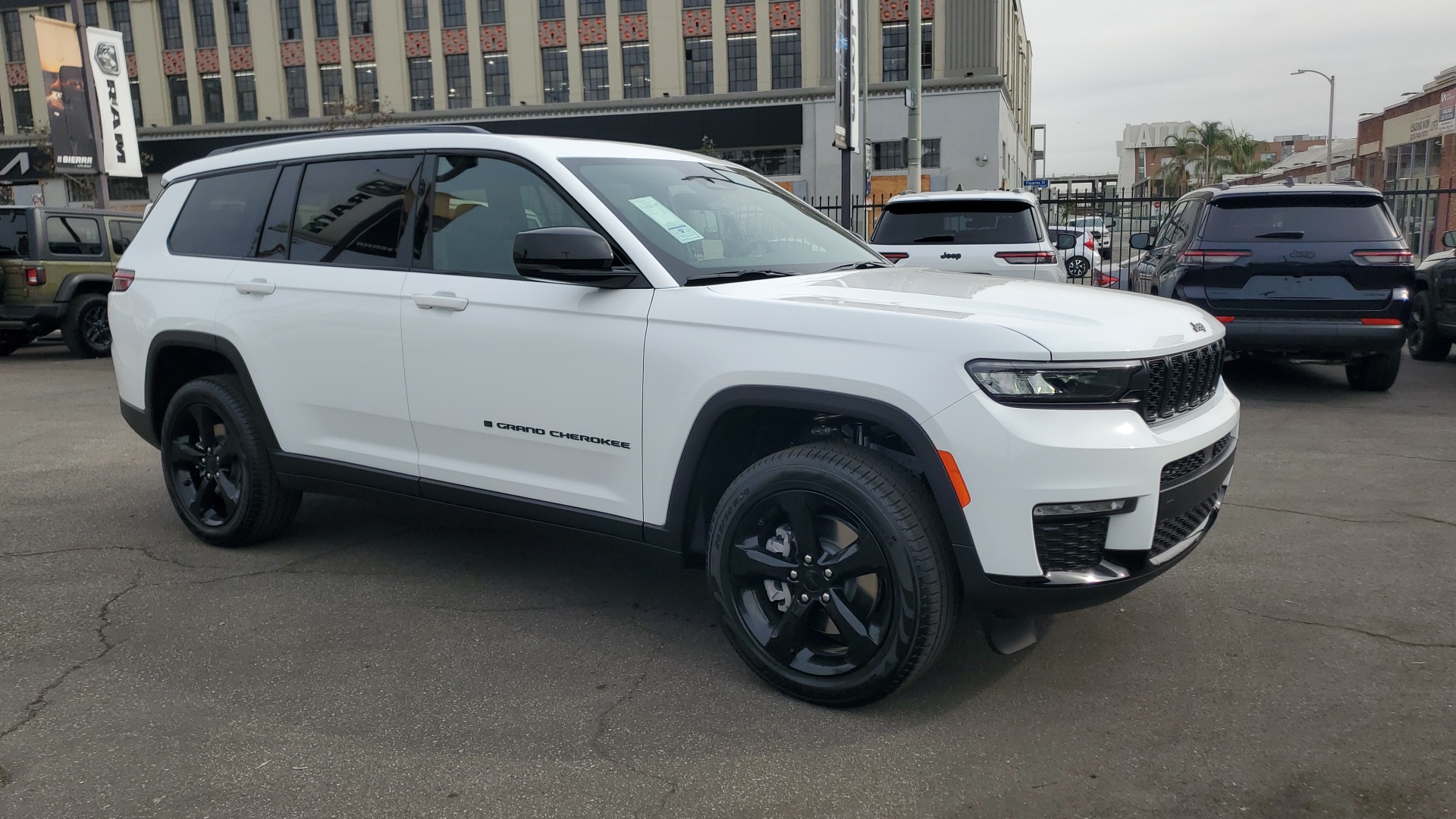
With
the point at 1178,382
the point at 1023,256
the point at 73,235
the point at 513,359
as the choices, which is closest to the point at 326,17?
the point at 73,235

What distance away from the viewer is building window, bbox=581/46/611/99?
4244 centimetres

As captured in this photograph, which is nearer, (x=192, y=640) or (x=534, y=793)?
(x=534, y=793)

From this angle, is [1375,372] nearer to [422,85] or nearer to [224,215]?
[224,215]

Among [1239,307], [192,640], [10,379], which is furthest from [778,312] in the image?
[10,379]

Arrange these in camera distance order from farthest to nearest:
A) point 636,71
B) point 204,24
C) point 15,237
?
point 204,24 → point 636,71 → point 15,237

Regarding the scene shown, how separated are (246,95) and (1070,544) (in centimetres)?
5025

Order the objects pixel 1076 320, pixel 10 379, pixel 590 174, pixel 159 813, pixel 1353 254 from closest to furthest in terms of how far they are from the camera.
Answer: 1. pixel 159 813
2. pixel 1076 320
3. pixel 590 174
4. pixel 1353 254
5. pixel 10 379

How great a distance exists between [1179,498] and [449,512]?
258 cm

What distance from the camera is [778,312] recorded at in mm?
3221

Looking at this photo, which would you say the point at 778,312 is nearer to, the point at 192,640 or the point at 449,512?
the point at 449,512

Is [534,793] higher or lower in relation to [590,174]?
lower

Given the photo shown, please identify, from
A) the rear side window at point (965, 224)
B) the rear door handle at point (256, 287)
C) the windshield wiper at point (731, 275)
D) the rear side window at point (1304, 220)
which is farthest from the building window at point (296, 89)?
the windshield wiper at point (731, 275)

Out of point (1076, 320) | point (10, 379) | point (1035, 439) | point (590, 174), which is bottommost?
point (10, 379)

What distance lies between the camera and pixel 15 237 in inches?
508
